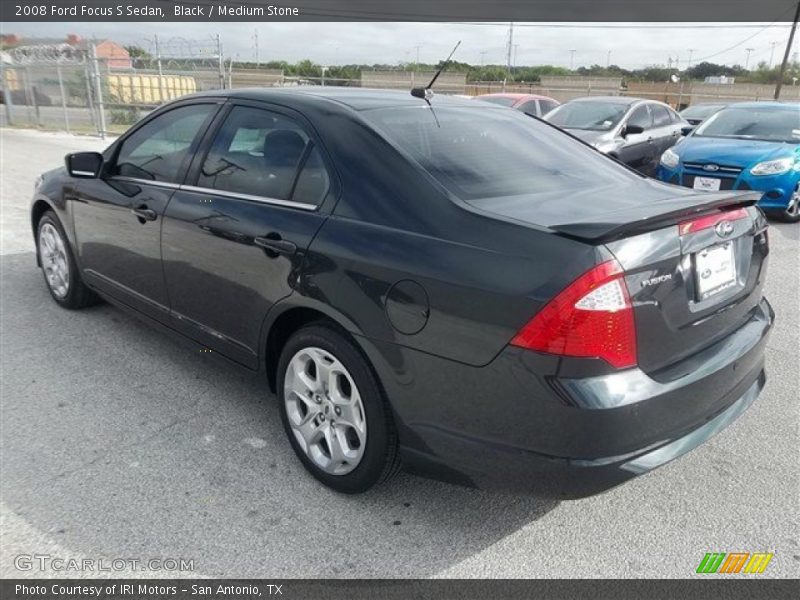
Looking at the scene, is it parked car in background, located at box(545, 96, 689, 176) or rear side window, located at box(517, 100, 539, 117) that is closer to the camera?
parked car in background, located at box(545, 96, 689, 176)

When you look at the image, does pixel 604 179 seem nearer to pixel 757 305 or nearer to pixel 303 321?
pixel 757 305

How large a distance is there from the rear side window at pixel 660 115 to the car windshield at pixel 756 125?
1.64 meters

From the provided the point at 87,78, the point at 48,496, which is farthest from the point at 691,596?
the point at 87,78

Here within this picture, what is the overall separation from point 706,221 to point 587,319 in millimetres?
713

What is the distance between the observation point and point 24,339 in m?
4.30

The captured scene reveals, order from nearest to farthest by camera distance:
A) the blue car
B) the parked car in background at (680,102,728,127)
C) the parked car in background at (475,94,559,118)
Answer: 1. the blue car
2. the parked car in background at (475,94,559,118)
3. the parked car in background at (680,102,728,127)

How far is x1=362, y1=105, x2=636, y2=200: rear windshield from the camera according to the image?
2.60 m

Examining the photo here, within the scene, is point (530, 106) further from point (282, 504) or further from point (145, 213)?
point (282, 504)

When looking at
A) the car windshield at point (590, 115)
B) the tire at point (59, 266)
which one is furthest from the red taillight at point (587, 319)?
the car windshield at point (590, 115)

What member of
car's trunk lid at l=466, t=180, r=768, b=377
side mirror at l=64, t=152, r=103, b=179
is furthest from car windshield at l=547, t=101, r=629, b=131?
car's trunk lid at l=466, t=180, r=768, b=377

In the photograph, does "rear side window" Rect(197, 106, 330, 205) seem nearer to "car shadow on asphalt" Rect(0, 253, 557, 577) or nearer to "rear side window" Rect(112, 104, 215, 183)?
"rear side window" Rect(112, 104, 215, 183)

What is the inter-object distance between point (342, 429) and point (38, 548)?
4.02 ft

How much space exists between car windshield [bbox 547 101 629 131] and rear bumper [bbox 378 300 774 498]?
28.1 feet

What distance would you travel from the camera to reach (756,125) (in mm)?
8906
